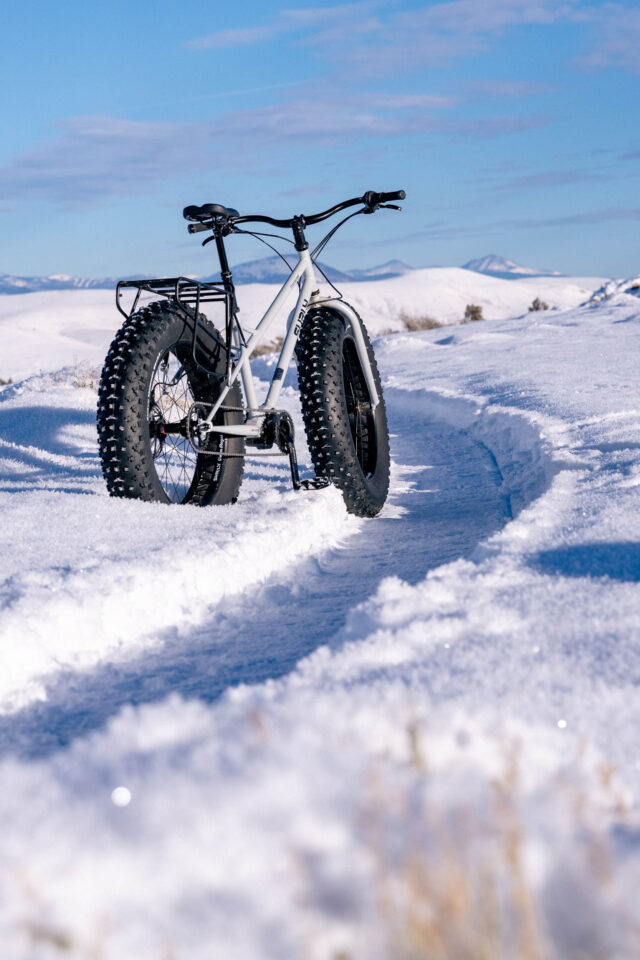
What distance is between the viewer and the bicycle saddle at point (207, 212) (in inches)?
161

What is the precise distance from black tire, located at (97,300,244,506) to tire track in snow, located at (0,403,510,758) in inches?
35.3

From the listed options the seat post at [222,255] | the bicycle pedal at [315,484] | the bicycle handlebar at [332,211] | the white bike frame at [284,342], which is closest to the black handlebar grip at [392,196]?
the bicycle handlebar at [332,211]

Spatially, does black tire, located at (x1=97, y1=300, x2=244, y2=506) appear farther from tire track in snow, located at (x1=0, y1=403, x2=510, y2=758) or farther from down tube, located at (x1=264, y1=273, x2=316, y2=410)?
tire track in snow, located at (x1=0, y1=403, x2=510, y2=758)

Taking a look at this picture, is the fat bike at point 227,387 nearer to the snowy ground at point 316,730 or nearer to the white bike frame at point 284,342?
the white bike frame at point 284,342

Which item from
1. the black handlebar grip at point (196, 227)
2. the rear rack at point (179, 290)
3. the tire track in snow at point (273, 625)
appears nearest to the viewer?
the tire track in snow at point (273, 625)

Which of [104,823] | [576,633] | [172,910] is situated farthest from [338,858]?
[576,633]

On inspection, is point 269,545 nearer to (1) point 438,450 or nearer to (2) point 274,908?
(2) point 274,908

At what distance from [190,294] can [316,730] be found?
296cm

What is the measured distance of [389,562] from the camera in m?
3.17

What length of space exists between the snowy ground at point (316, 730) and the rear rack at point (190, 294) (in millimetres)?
850

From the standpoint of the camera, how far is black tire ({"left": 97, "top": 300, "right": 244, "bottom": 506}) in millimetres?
3609

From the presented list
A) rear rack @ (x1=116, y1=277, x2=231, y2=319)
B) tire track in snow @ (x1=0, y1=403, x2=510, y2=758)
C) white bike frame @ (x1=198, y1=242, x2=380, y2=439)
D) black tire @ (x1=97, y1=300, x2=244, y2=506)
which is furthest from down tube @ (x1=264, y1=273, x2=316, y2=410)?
tire track in snow @ (x1=0, y1=403, x2=510, y2=758)

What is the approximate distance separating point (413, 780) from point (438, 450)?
5110 millimetres

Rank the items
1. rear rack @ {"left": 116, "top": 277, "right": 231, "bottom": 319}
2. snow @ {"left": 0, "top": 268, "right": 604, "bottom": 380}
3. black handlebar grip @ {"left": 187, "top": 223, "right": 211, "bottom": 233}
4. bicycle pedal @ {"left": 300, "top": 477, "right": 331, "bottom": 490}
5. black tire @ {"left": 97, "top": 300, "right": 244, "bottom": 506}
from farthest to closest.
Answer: snow @ {"left": 0, "top": 268, "right": 604, "bottom": 380}
black handlebar grip @ {"left": 187, "top": 223, "right": 211, "bottom": 233}
bicycle pedal @ {"left": 300, "top": 477, "right": 331, "bottom": 490}
rear rack @ {"left": 116, "top": 277, "right": 231, "bottom": 319}
black tire @ {"left": 97, "top": 300, "right": 244, "bottom": 506}
